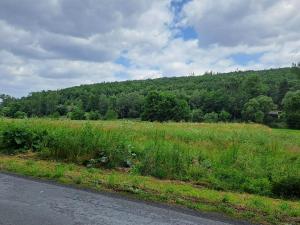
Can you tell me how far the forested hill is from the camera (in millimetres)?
90688

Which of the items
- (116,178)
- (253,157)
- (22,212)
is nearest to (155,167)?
(116,178)

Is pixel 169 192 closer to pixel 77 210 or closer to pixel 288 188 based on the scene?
pixel 77 210

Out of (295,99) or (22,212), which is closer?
(22,212)

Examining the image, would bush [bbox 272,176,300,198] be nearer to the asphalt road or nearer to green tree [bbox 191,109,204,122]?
the asphalt road

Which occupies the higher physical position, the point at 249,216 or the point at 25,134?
the point at 25,134

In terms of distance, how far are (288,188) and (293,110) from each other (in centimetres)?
7729

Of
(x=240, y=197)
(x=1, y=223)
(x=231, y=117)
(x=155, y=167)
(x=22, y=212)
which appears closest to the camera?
(x=1, y=223)

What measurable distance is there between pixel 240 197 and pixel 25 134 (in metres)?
8.48

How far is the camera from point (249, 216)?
23.2ft

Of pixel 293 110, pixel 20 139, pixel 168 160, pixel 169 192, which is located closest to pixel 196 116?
pixel 293 110

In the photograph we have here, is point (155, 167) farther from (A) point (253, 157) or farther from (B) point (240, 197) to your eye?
(A) point (253, 157)

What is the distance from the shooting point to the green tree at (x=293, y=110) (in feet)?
264

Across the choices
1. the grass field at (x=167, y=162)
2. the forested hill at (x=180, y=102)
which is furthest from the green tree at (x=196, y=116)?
the grass field at (x=167, y=162)

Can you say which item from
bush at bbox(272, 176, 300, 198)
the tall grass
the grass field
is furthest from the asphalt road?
bush at bbox(272, 176, 300, 198)
